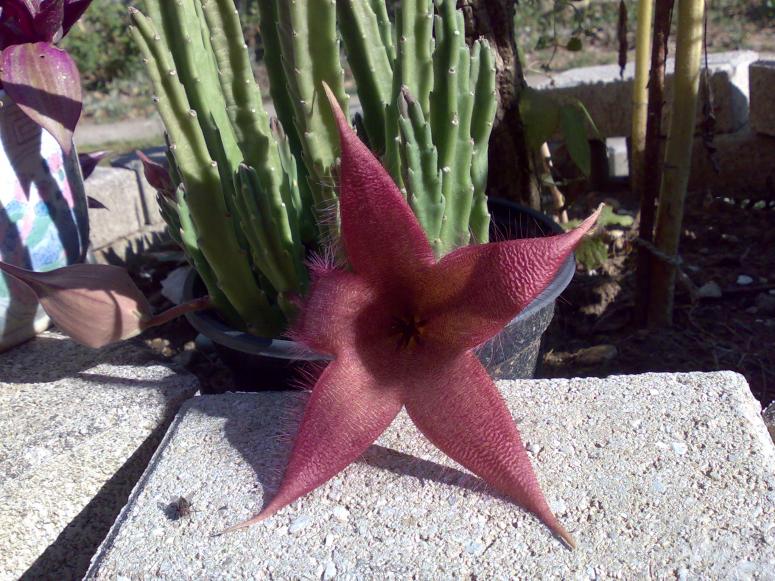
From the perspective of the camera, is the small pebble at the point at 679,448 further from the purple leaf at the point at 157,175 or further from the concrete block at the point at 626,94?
the concrete block at the point at 626,94

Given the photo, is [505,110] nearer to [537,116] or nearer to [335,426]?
[537,116]

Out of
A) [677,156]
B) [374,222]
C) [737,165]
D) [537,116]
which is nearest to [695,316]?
[677,156]

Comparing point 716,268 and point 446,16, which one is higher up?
point 446,16

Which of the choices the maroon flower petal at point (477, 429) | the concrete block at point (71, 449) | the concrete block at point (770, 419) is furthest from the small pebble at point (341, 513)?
the concrete block at point (770, 419)

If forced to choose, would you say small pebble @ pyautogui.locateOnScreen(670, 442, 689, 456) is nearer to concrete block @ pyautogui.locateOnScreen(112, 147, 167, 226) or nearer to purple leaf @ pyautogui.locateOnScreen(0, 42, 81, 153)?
purple leaf @ pyautogui.locateOnScreen(0, 42, 81, 153)

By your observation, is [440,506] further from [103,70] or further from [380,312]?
[103,70]

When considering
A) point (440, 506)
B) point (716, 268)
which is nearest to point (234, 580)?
point (440, 506)
